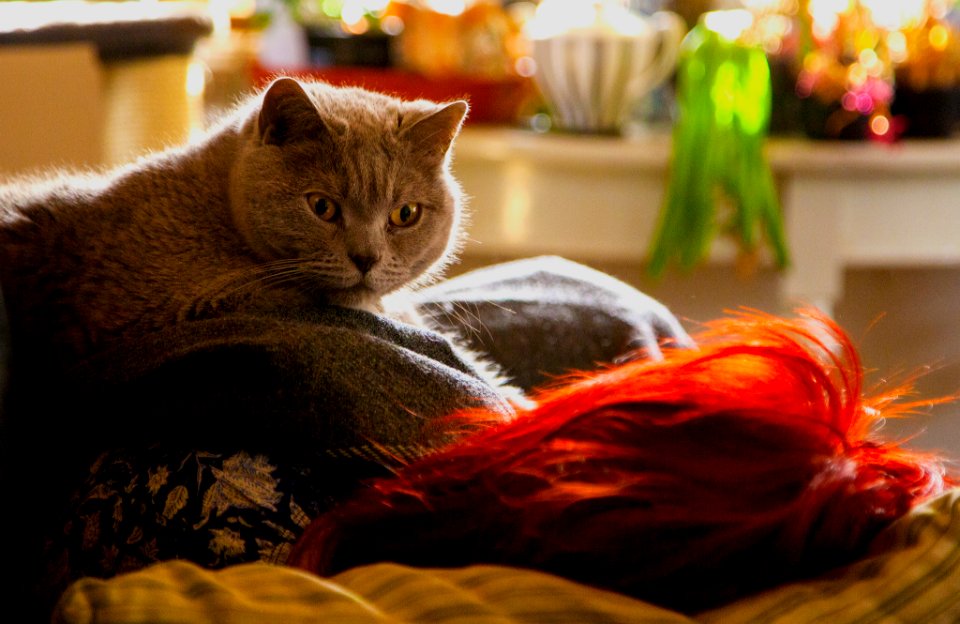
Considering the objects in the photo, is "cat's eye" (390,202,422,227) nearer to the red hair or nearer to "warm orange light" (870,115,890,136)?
the red hair

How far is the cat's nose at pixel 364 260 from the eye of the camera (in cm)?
75

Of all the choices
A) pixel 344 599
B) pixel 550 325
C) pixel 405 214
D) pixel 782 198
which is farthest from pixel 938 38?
pixel 344 599

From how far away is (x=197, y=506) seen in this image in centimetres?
54

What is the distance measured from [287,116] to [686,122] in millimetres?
1212

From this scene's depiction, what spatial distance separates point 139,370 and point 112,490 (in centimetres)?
8

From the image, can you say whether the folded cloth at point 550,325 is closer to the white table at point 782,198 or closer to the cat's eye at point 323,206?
the cat's eye at point 323,206

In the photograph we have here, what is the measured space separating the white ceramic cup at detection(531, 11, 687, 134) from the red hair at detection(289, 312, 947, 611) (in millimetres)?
1431

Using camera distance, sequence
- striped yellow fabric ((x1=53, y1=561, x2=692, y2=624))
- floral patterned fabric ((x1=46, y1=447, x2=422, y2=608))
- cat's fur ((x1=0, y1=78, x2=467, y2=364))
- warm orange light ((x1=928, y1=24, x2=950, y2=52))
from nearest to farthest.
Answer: striped yellow fabric ((x1=53, y1=561, x2=692, y2=624))
floral patterned fabric ((x1=46, y1=447, x2=422, y2=608))
cat's fur ((x1=0, y1=78, x2=467, y2=364))
warm orange light ((x1=928, y1=24, x2=950, y2=52))

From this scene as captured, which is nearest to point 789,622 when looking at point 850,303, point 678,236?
point 678,236

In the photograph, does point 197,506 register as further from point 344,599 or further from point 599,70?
point 599,70

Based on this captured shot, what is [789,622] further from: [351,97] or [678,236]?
[678,236]

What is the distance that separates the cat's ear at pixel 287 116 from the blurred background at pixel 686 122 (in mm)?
849

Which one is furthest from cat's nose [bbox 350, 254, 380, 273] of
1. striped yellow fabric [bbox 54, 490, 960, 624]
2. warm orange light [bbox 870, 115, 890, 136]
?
→ warm orange light [bbox 870, 115, 890, 136]

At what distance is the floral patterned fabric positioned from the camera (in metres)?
0.54
